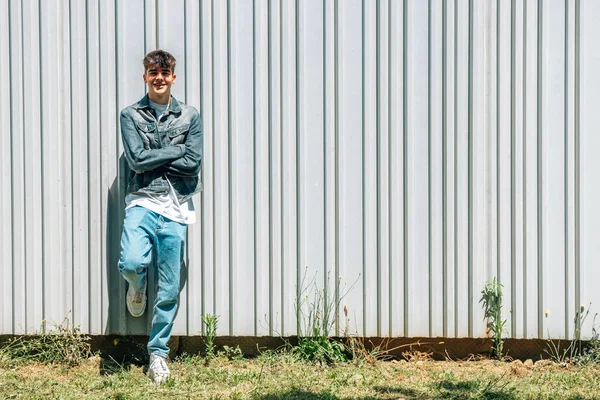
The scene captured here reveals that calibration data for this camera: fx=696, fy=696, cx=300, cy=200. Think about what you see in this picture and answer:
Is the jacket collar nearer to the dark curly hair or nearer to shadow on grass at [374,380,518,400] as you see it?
the dark curly hair

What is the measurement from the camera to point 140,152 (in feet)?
15.8

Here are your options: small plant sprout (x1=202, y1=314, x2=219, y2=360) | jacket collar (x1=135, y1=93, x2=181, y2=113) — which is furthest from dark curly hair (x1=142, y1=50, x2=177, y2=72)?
small plant sprout (x1=202, y1=314, x2=219, y2=360)

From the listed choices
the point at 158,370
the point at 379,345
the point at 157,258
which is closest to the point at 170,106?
the point at 157,258

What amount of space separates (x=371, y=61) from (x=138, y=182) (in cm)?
191

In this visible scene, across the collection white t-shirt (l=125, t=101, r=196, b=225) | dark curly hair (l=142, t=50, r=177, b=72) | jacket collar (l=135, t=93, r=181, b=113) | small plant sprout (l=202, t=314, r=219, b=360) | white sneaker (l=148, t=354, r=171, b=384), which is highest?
dark curly hair (l=142, t=50, r=177, b=72)

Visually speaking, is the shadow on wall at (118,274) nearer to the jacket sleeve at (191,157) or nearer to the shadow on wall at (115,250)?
the shadow on wall at (115,250)

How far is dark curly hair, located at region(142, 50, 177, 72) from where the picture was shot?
16.0 feet

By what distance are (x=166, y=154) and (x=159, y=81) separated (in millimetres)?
534

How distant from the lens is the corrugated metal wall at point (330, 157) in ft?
16.7

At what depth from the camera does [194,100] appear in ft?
17.1

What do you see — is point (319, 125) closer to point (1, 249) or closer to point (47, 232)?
point (47, 232)

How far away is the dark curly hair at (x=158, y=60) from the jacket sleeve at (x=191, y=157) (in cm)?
41

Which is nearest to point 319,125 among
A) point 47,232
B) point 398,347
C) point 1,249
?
point 398,347

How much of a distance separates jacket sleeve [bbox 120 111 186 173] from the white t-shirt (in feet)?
0.61
